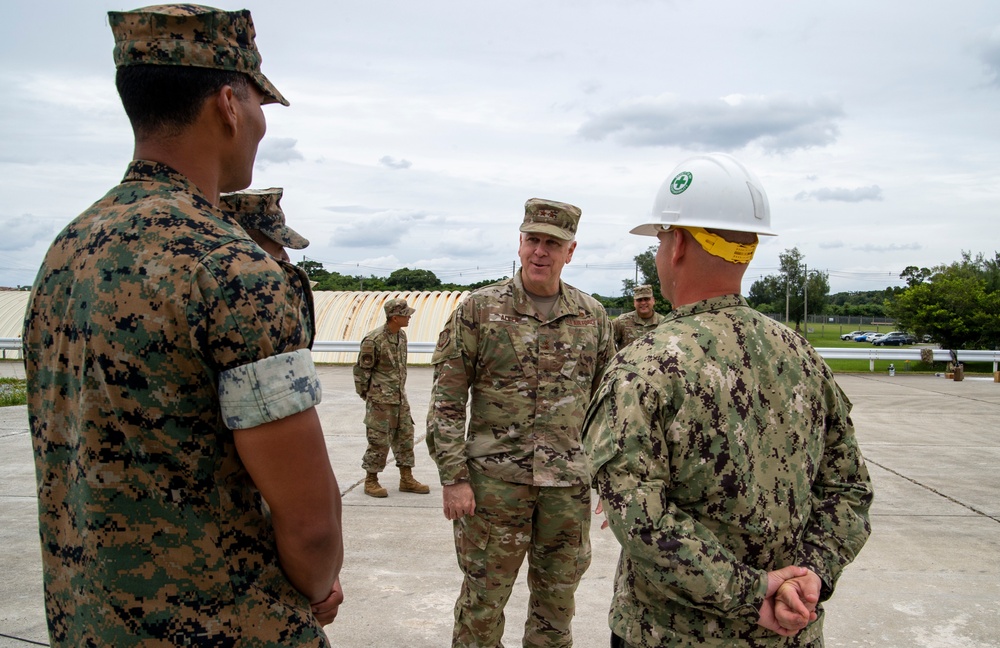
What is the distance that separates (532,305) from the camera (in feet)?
12.5

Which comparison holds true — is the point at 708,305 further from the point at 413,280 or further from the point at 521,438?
the point at 413,280

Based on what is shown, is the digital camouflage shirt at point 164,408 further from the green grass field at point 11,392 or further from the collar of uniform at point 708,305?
the green grass field at point 11,392

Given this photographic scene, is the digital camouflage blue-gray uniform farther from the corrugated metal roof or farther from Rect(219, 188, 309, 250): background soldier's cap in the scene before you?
the corrugated metal roof

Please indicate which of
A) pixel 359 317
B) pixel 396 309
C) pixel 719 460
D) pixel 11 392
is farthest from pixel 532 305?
pixel 359 317

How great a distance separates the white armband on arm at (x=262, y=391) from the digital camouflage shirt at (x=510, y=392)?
7.11 ft

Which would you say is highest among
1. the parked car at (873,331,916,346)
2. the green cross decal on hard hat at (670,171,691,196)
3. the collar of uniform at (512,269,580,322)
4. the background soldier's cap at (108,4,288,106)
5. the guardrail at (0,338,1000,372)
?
the background soldier's cap at (108,4,288,106)

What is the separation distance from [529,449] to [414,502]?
3927mm

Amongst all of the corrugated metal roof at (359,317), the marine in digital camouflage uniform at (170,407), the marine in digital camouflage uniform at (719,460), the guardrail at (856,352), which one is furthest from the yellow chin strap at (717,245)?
the corrugated metal roof at (359,317)

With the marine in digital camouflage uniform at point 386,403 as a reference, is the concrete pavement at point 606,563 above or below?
below

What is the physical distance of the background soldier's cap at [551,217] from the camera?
12.6 feet

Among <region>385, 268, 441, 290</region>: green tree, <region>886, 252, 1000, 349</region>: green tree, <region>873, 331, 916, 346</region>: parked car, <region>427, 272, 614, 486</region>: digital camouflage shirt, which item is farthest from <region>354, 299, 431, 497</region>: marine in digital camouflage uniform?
<region>873, 331, 916, 346</region>: parked car

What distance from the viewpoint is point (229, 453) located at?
4.93ft

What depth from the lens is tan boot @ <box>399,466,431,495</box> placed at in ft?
25.1

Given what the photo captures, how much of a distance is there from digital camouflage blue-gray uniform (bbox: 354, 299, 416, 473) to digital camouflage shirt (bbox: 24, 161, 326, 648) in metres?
6.10
